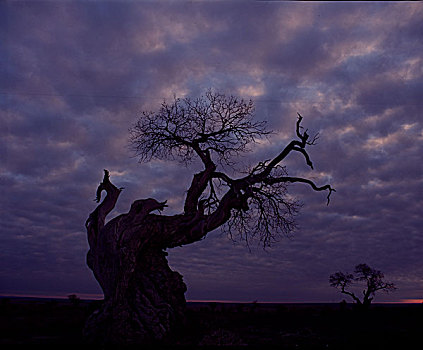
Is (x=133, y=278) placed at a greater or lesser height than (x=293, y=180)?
lesser

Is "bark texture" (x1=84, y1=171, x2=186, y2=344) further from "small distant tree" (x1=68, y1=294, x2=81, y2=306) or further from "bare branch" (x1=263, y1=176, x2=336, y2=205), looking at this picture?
"small distant tree" (x1=68, y1=294, x2=81, y2=306)

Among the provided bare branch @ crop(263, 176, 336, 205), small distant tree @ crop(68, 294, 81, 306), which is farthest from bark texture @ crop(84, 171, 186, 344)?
small distant tree @ crop(68, 294, 81, 306)

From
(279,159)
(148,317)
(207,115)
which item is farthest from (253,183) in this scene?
(148,317)

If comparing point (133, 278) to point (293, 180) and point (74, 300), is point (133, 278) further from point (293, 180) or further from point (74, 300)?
point (74, 300)

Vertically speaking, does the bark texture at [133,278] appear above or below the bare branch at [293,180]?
below

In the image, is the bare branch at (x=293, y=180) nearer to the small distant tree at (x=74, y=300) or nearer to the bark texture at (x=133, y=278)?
the bark texture at (x=133, y=278)

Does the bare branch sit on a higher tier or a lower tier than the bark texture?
higher

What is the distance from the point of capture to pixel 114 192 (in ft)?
62.1

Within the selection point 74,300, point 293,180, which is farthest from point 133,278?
point 74,300

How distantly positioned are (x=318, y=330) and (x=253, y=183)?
A: 7421mm

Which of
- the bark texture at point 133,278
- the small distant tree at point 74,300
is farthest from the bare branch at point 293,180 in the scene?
the small distant tree at point 74,300

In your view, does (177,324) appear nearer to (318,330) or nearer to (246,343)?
(246,343)

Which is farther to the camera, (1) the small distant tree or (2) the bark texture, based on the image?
(1) the small distant tree

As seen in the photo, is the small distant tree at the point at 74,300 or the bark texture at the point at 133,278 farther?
the small distant tree at the point at 74,300
